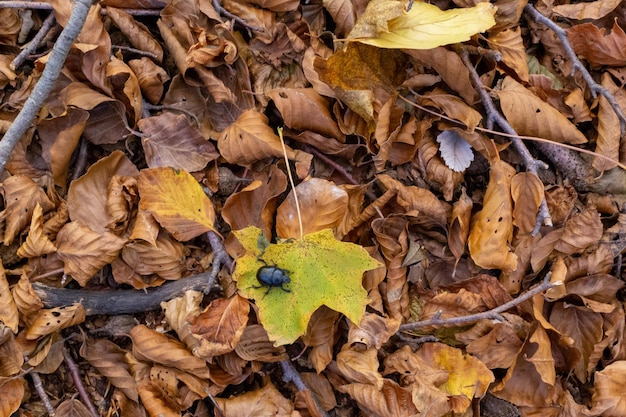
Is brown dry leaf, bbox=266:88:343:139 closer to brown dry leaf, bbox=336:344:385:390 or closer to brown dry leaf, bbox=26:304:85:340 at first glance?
brown dry leaf, bbox=336:344:385:390

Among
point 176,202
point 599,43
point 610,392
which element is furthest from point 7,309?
point 599,43

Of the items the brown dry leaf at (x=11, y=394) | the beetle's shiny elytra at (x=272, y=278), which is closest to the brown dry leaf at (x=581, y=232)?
the beetle's shiny elytra at (x=272, y=278)

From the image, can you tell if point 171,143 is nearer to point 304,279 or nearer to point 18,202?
point 18,202

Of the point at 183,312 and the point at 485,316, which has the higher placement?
the point at 183,312

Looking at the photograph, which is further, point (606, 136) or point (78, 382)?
point (606, 136)

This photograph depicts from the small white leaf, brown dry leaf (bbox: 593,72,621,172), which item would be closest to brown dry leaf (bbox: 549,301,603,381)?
brown dry leaf (bbox: 593,72,621,172)

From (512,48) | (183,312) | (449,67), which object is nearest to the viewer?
(183,312)
